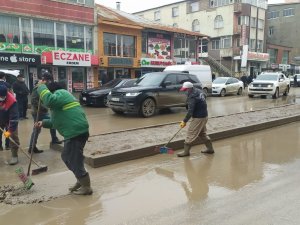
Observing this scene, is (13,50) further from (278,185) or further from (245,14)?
(245,14)

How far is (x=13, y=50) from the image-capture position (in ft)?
71.1

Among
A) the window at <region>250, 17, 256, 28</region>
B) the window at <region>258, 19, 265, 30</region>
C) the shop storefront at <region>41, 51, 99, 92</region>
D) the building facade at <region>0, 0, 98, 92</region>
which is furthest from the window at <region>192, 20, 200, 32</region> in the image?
the shop storefront at <region>41, 51, 99, 92</region>

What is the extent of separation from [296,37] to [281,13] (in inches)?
192

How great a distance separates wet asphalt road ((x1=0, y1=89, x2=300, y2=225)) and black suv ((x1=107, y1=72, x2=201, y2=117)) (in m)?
5.13

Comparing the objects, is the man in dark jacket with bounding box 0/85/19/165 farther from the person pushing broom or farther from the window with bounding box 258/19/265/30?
the window with bounding box 258/19/265/30

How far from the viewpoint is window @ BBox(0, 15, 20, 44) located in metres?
21.5

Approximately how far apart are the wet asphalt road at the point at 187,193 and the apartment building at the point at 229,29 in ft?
126

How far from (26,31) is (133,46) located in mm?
9517

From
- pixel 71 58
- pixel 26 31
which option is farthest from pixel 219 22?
pixel 26 31

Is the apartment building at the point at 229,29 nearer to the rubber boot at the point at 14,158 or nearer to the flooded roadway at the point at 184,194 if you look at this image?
the flooded roadway at the point at 184,194

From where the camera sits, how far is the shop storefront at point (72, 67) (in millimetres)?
23266

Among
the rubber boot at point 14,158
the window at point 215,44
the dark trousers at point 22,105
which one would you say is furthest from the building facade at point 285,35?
the rubber boot at point 14,158

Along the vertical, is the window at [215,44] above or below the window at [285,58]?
above

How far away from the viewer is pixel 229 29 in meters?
47.8
